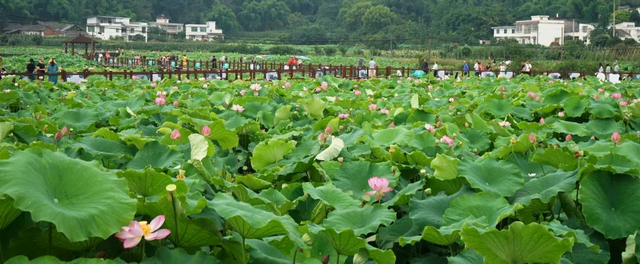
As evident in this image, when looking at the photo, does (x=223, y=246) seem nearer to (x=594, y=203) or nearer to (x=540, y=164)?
(x=594, y=203)

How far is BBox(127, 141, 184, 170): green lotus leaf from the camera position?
2570 mm

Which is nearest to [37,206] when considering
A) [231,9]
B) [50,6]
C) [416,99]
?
[416,99]

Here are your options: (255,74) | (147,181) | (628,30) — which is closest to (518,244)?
(147,181)

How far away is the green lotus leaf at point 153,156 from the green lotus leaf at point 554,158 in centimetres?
129

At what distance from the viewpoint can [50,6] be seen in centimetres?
8500

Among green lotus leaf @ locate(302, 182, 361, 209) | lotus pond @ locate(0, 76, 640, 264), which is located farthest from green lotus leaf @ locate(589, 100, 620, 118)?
green lotus leaf @ locate(302, 182, 361, 209)

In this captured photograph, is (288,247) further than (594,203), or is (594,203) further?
(594,203)

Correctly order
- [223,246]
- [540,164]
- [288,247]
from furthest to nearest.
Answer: [540,164] < [288,247] < [223,246]

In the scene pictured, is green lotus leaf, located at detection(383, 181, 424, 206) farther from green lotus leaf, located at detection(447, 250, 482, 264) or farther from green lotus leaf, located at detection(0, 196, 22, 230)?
green lotus leaf, located at detection(0, 196, 22, 230)

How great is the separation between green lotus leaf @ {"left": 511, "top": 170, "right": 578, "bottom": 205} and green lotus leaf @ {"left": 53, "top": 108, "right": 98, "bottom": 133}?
279 centimetres

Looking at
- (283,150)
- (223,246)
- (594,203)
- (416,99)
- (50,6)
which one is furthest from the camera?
(50,6)

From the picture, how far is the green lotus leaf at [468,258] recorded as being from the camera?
171cm

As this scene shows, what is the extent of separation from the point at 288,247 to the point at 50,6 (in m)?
90.9

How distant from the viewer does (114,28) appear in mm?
85062
